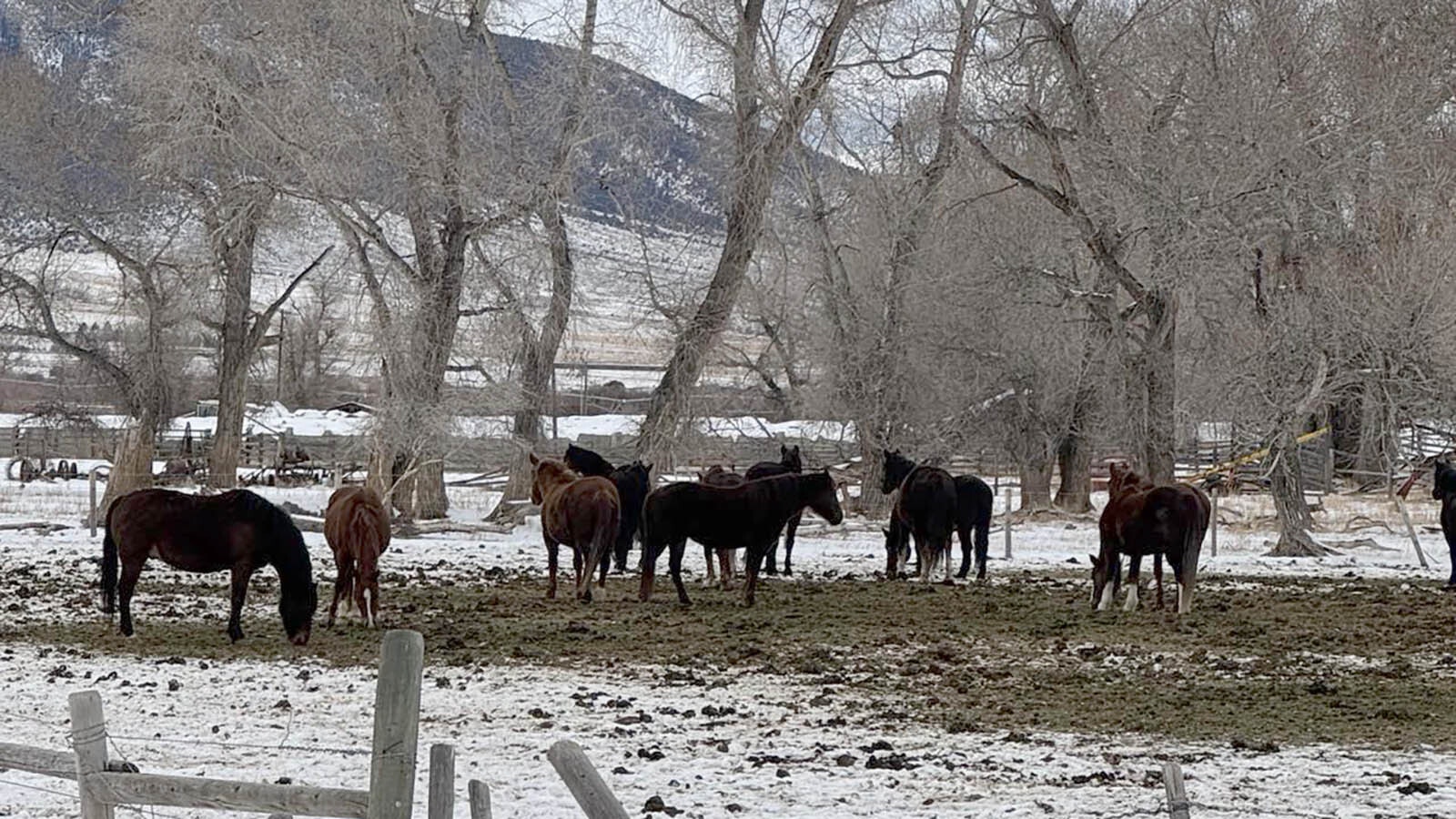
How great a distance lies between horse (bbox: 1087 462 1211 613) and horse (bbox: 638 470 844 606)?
3008 millimetres

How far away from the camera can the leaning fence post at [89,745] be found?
569cm

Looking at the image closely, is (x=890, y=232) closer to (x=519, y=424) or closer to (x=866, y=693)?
(x=519, y=424)

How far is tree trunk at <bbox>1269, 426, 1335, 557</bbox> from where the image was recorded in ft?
74.1

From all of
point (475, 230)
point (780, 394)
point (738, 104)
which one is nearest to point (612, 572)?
point (475, 230)

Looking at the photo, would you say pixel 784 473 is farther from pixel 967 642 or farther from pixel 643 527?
pixel 967 642

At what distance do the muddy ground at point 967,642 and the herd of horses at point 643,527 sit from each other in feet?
1.33

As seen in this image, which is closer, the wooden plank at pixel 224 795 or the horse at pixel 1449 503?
the wooden plank at pixel 224 795

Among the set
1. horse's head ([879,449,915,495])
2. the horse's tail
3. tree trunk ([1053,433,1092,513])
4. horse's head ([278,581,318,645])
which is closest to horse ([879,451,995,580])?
horse's head ([879,449,915,495])

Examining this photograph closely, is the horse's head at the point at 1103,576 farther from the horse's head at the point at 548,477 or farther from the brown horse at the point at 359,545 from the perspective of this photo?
the brown horse at the point at 359,545

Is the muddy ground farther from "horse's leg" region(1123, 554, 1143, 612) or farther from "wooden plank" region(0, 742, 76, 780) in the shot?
"wooden plank" region(0, 742, 76, 780)

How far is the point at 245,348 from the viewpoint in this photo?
114 feet

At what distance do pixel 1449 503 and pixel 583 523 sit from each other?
31.7ft

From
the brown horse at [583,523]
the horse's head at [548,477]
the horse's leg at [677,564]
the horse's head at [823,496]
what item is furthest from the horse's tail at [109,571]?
the horse's head at [823,496]

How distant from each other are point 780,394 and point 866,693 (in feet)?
84.2
